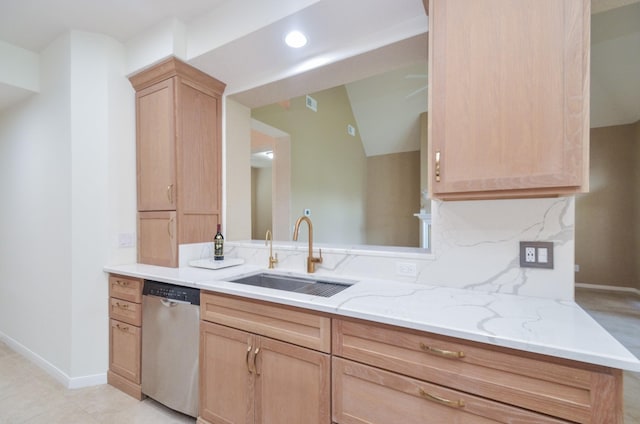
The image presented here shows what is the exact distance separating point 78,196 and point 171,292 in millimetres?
1173

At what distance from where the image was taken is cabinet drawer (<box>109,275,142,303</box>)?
2.03 metres

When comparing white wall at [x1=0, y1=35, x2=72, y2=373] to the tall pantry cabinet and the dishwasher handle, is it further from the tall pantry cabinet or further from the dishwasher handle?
the dishwasher handle

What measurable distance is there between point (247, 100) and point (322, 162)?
2506 mm

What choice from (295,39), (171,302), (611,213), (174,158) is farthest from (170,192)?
(611,213)

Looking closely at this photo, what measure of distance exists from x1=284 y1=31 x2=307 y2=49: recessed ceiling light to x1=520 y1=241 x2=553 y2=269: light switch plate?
1770 millimetres

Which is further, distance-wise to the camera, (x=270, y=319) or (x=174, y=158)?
(x=174, y=158)

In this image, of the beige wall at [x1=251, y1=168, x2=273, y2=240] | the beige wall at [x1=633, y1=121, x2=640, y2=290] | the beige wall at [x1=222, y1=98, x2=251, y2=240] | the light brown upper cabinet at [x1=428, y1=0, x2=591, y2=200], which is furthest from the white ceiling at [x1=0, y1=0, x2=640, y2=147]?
the beige wall at [x1=251, y1=168, x2=273, y2=240]

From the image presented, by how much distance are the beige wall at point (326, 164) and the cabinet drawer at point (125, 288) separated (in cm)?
214

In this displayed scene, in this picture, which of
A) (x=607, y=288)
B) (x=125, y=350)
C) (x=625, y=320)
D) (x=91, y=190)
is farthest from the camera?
(x=607, y=288)

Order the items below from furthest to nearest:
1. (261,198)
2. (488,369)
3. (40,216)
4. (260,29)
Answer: (261,198) < (40,216) < (260,29) < (488,369)

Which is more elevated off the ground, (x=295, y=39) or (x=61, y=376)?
(x=295, y=39)

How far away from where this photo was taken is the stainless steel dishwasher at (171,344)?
1722 mm

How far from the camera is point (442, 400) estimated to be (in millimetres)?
1030

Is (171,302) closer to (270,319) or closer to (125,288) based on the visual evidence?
(125,288)
